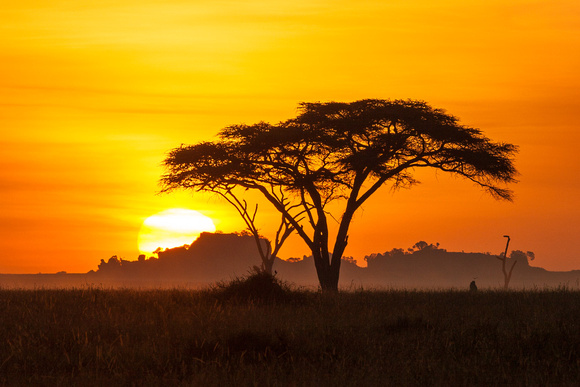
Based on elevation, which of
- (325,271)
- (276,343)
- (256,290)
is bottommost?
(276,343)

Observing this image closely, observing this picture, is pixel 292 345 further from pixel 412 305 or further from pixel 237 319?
pixel 412 305

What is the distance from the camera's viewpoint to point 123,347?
15000 millimetres

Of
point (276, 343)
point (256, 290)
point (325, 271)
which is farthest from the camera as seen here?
point (325, 271)

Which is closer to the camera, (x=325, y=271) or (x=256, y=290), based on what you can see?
(x=256, y=290)

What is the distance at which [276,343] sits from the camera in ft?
49.4

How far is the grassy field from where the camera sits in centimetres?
1315

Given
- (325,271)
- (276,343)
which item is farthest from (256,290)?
(325,271)

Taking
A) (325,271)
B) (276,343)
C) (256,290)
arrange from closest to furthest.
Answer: (276,343), (256,290), (325,271)

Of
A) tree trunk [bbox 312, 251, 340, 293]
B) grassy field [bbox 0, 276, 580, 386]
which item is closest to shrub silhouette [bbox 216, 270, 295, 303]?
grassy field [bbox 0, 276, 580, 386]

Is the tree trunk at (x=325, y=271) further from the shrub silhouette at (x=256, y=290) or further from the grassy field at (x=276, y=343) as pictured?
the grassy field at (x=276, y=343)

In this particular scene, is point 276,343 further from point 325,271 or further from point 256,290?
point 325,271

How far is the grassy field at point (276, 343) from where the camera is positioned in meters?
13.1

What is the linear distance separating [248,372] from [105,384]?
2.19 meters

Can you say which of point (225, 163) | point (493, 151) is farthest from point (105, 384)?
point (493, 151)
